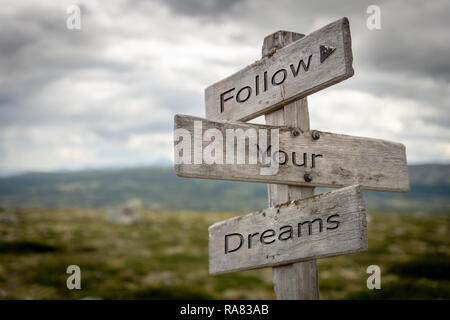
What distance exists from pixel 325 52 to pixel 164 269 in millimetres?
15068

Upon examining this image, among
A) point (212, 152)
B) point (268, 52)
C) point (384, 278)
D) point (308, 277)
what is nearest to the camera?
point (212, 152)

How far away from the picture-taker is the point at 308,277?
3.63 m

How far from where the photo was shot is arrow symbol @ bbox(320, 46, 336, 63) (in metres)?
3.36

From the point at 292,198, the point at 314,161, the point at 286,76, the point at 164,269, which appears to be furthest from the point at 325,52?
the point at 164,269

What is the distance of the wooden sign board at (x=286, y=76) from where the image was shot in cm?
329

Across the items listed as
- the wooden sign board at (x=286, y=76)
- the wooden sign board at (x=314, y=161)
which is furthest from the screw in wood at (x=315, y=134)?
the wooden sign board at (x=286, y=76)

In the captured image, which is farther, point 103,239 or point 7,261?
point 103,239

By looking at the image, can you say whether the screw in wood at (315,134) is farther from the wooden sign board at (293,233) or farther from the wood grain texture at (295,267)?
the wooden sign board at (293,233)

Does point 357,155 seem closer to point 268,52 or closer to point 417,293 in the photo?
point 268,52

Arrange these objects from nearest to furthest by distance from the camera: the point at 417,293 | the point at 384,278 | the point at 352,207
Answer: the point at 352,207, the point at 417,293, the point at 384,278

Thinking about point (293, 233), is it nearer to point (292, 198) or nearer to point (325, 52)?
point (292, 198)
